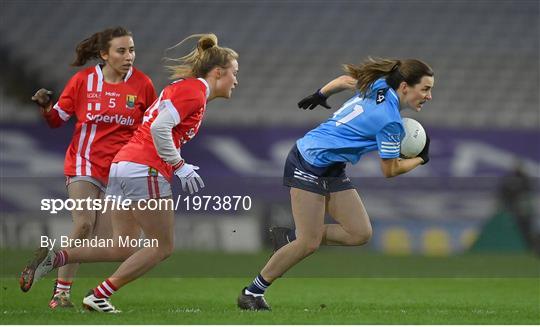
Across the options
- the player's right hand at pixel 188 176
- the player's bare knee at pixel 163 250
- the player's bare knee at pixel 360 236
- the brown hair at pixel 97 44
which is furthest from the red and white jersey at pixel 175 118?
the player's bare knee at pixel 360 236

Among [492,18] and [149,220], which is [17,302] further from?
[492,18]

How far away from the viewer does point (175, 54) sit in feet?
62.2

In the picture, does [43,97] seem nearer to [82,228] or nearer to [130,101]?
[130,101]

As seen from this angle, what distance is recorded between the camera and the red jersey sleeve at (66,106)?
7.46 metres

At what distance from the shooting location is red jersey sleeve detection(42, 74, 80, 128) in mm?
7457

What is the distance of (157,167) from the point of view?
6.70m

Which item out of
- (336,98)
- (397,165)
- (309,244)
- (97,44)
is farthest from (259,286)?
(336,98)

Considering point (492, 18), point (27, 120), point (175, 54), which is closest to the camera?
point (27, 120)

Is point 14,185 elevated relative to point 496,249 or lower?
elevated

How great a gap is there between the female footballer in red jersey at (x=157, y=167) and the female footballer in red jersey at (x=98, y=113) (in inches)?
21.6

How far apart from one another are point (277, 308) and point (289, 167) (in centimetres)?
103

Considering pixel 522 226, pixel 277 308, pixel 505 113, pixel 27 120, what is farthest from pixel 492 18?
pixel 277 308

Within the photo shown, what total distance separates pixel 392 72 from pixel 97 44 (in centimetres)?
203

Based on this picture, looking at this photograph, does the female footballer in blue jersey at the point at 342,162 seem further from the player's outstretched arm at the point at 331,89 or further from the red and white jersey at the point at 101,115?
the red and white jersey at the point at 101,115
